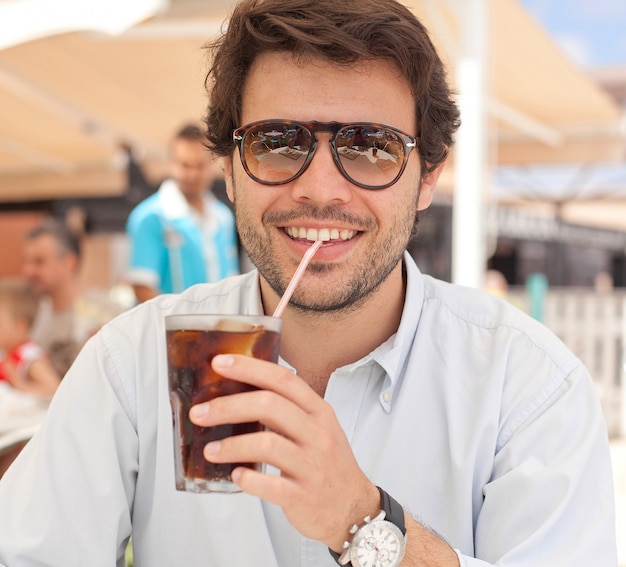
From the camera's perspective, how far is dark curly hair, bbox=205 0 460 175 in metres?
1.42

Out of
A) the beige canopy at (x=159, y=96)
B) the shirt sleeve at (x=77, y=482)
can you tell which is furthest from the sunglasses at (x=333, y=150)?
the beige canopy at (x=159, y=96)

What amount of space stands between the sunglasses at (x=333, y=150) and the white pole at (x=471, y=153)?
2814 millimetres

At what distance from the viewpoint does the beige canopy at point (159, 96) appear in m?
5.60

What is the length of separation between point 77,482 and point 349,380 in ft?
1.69

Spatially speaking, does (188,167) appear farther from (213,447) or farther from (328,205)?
(213,447)

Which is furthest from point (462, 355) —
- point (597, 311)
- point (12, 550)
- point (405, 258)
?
point (597, 311)

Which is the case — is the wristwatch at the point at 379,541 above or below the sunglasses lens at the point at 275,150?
below

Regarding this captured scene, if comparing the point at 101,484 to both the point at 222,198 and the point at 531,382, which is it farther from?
the point at 222,198

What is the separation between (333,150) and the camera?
1346 mm

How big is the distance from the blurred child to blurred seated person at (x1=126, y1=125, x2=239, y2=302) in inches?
23.7

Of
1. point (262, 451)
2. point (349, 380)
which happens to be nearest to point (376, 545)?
point (262, 451)

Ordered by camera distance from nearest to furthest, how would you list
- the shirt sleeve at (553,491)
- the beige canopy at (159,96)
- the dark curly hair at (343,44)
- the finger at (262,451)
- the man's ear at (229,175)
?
the finger at (262,451) → the shirt sleeve at (553,491) → the dark curly hair at (343,44) → the man's ear at (229,175) → the beige canopy at (159,96)

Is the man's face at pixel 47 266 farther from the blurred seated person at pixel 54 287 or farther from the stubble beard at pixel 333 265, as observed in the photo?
the stubble beard at pixel 333 265

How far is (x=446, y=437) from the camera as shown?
1.38 meters
